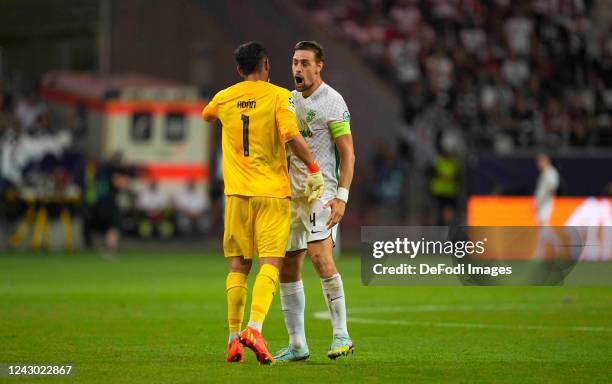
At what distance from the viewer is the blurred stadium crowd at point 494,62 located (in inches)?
1329

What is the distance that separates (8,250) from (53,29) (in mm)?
8828

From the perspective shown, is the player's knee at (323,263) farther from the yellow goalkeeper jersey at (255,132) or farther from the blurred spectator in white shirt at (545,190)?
the blurred spectator in white shirt at (545,190)

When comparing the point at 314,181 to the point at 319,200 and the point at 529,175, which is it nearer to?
the point at 319,200

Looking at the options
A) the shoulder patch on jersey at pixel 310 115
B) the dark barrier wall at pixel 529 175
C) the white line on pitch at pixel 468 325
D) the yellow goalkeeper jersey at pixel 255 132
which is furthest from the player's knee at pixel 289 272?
the dark barrier wall at pixel 529 175

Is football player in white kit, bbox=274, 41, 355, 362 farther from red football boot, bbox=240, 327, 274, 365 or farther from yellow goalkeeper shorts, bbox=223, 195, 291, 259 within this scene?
red football boot, bbox=240, 327, 274, 365

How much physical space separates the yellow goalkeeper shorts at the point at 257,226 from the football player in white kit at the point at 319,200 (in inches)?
12.4

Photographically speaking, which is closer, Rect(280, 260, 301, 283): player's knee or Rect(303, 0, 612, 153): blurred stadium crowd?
Rect(280, 260, 301, 283): player's knee

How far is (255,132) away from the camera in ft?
34.0

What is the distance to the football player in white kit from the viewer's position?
1067cm

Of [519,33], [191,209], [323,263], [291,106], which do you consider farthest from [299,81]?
[519,33]

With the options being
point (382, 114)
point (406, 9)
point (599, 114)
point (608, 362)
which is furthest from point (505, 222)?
point (608, 362)

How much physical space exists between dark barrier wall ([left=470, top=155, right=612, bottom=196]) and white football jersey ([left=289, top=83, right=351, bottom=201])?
1650 centimetres

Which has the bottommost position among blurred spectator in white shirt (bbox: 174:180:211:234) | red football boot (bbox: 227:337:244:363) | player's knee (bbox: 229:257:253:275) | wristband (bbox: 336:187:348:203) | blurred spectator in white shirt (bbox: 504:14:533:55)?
blurred spectator in white shirt (bbox: 174:180:211:234)

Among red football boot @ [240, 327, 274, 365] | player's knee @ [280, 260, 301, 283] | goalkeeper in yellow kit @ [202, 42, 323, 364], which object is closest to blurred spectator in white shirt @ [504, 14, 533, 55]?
player's knee @ [280, 260, 301, 283]
